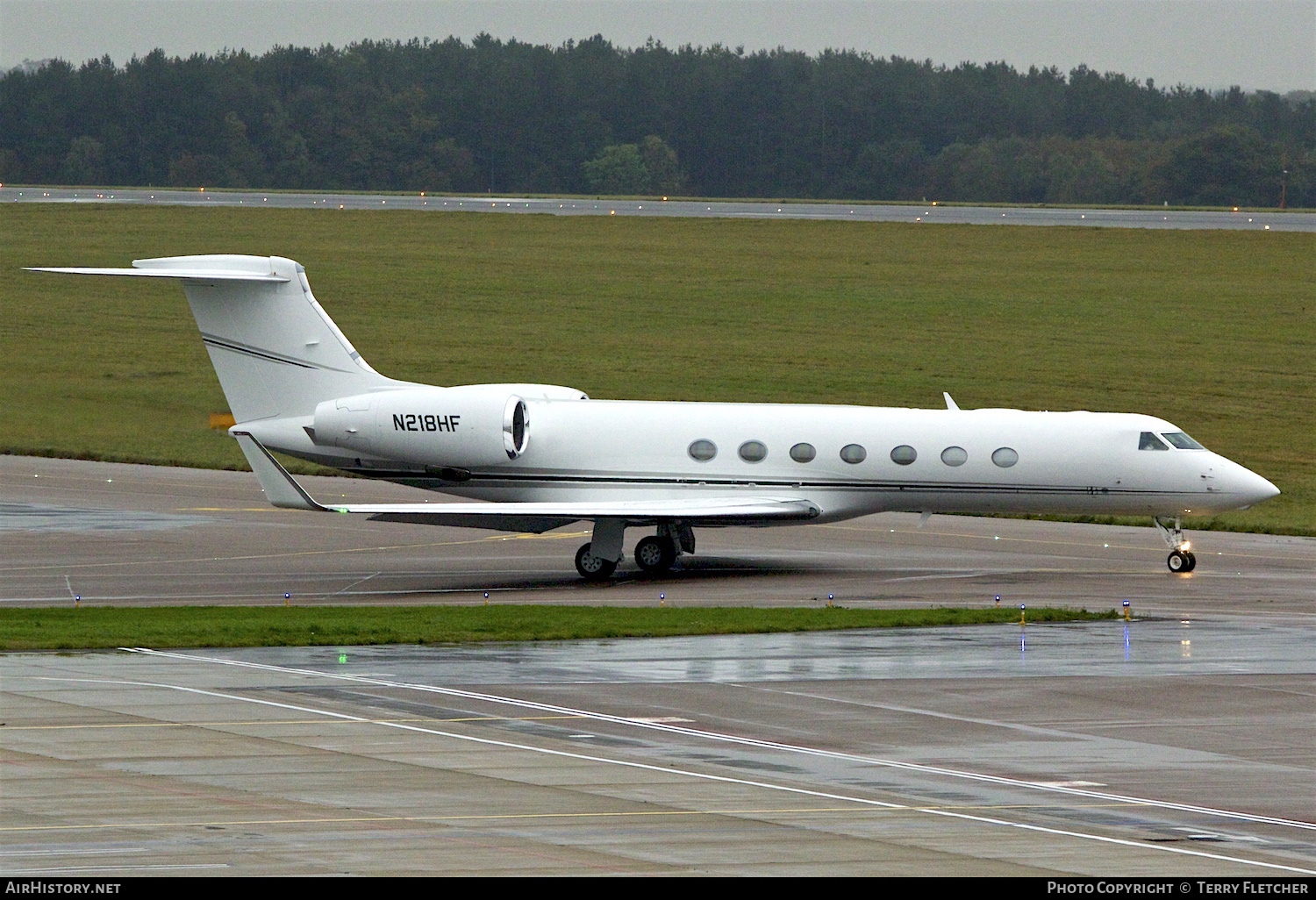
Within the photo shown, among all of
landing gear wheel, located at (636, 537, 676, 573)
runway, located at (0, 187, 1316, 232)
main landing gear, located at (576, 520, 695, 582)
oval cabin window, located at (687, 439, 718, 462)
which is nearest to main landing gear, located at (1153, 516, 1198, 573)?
oval cabin window, located at (687, 439, 718, 462)

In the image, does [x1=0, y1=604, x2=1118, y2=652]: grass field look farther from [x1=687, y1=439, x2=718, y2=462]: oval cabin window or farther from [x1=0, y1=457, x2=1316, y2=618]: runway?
[x1=687, y1=439, x2=718, y2=462]: oval cabin window

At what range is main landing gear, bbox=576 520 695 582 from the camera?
95.1 feet

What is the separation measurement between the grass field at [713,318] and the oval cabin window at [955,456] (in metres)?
9.21

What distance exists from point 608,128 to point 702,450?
9776cm

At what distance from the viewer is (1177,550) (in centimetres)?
2920

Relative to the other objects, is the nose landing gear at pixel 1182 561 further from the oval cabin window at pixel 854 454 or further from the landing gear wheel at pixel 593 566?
the landing gear wheel at pixel 593 566

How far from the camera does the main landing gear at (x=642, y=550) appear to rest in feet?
95.1

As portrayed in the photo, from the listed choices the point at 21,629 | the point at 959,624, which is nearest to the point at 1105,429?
the point at 959,624

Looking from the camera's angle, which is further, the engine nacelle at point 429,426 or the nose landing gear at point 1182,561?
the engine nacelle at point 429,426

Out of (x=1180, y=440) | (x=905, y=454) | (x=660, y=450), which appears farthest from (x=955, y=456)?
(x=660, y=450)

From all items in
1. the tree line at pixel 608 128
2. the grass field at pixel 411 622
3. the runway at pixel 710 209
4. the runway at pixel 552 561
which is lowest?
the runway at pixel 552 561

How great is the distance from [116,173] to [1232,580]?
331 feet

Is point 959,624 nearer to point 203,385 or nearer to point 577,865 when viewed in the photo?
point 577,865

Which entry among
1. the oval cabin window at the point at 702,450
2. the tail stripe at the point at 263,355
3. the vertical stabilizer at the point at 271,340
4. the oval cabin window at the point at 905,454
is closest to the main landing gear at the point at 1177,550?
the oval cabin window at the point at 905,454
